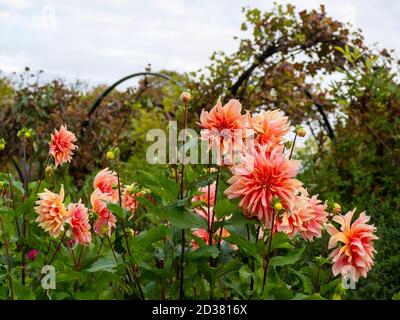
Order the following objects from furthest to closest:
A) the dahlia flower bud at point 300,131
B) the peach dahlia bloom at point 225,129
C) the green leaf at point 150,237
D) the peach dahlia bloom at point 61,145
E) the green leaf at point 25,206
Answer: the peach dahlia bloom at point 61,145, the green leaf at point 25,206, the dahlia flower bud at point 300,131, the green leaf at point 150,237, the peach dahlia bloom at point 225,129

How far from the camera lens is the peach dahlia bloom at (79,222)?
68.5 inches

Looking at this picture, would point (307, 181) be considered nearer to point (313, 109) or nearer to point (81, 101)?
point (313, 109)

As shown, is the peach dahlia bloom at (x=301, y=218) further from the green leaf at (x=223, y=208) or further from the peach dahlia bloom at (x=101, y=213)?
the peach dahlia bloom at (x=101, y=213)

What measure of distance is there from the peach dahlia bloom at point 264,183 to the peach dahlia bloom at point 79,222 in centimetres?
47

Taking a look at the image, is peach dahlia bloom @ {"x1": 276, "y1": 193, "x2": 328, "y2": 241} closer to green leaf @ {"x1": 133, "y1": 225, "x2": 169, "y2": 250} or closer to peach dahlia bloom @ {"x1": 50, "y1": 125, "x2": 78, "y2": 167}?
green leaf @ {"x1": 133, "y1": 225, "x2": 169, "y2": 250}

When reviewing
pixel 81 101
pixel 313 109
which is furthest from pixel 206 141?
pixel 81 101

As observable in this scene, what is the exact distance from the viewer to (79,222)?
1740 millimetres

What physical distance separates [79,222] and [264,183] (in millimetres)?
558

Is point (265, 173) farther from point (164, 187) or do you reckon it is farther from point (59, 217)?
point (59, 217)

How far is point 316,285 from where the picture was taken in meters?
1.86

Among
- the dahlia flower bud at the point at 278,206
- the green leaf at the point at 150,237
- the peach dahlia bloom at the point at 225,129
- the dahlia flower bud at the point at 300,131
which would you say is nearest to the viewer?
the dahlia flower bud at the point at 278,206

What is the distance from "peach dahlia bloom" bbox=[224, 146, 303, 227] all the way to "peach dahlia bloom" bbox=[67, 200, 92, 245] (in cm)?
47
